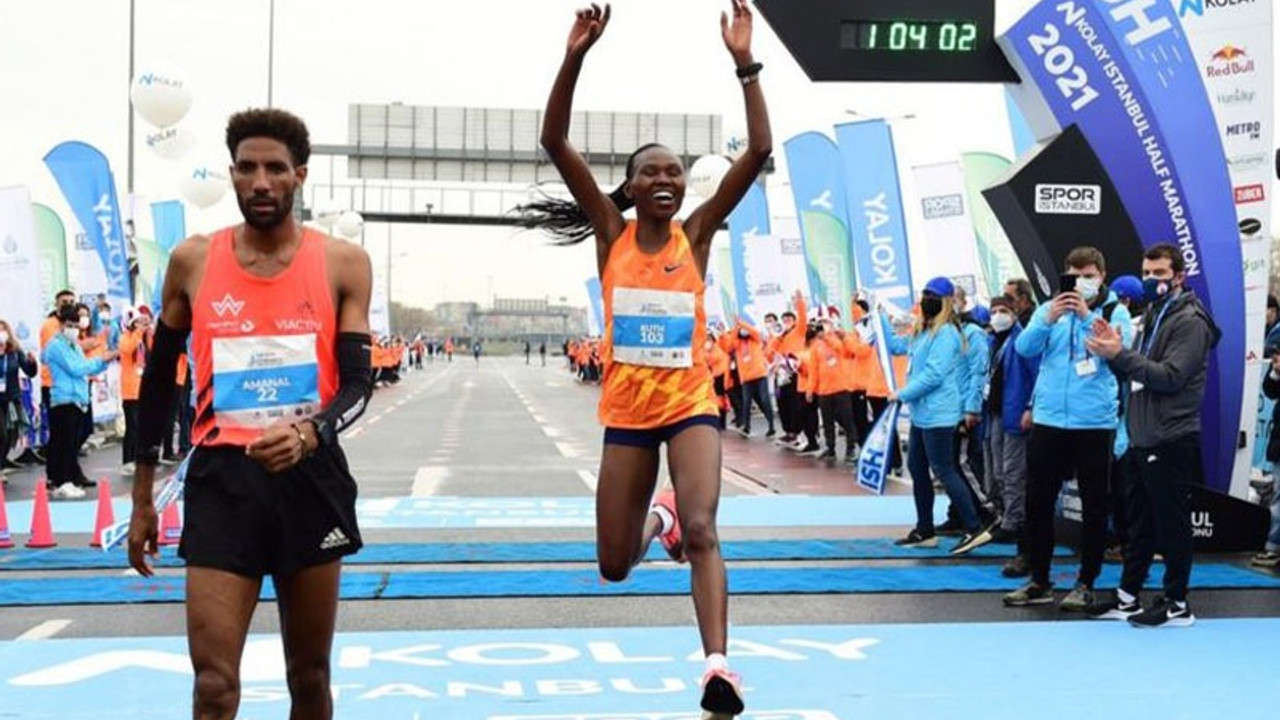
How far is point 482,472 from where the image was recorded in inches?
679

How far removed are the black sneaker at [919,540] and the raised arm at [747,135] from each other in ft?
18.8

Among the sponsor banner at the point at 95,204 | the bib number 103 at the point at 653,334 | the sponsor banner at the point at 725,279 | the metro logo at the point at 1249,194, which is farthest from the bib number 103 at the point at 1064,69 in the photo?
the sponsor banner at the point at 725,279

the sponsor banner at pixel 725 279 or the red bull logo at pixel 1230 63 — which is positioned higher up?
the red bull logo at pixel 1230 63

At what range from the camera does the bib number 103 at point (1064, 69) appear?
1080 cm

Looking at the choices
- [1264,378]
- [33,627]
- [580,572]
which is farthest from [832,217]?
[33,627]

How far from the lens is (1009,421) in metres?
10.1

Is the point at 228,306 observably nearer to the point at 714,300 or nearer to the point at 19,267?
the point at 19,267

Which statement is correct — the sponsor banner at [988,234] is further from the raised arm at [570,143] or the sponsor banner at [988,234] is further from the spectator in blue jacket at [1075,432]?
the raised arm at [570,143]

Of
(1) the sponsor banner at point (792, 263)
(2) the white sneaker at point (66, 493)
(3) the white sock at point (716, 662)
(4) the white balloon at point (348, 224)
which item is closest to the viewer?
(3) the white sock at point (716, 662)

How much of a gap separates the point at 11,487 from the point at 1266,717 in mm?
13632

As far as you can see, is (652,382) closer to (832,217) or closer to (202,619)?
(202,619)

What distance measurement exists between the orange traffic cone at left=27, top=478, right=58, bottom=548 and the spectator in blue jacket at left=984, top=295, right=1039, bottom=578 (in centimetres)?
699

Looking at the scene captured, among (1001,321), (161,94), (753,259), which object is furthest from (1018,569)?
(753,259)

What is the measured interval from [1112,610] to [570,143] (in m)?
4.44
